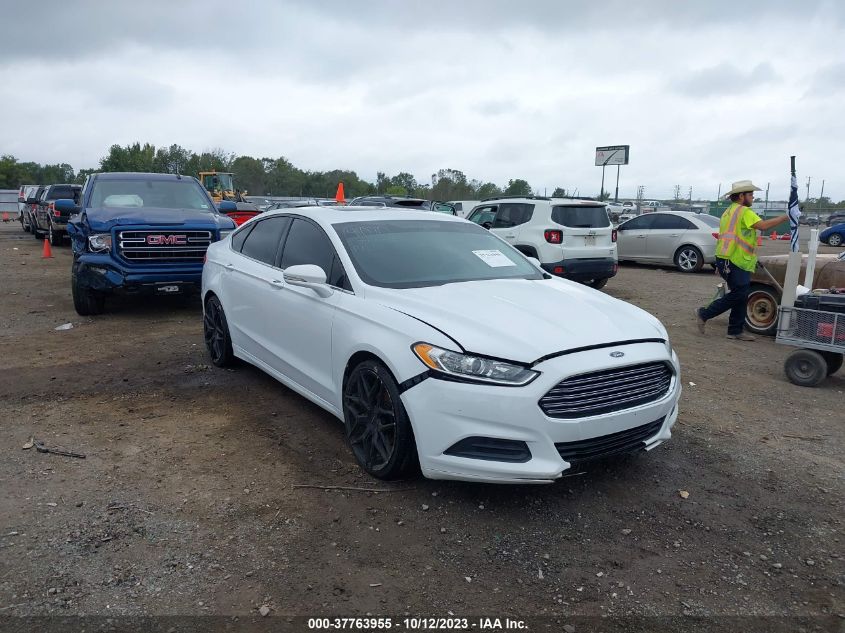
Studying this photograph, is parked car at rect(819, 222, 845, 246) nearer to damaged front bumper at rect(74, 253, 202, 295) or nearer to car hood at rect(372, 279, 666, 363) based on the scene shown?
damaged front bumper at rect(74, 253, 202, 295)

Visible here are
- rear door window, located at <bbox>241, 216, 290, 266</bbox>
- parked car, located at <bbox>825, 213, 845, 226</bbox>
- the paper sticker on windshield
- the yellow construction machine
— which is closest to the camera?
the paper sticker on windshield

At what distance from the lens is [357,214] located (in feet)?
17.1

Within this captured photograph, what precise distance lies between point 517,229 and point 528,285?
744 cm

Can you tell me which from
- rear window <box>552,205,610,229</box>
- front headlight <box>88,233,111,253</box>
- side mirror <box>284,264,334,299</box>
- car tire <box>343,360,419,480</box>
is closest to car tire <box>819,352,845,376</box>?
car tire <box>343,360,419,480</box>

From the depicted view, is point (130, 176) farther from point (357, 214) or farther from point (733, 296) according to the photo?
point (733, 296)

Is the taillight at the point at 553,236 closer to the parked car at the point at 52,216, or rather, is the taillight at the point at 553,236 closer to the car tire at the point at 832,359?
the car tire at the point at 832,359

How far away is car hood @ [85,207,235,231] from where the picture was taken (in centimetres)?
830

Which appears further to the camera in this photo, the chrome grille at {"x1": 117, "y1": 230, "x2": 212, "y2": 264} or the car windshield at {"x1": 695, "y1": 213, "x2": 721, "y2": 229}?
the car windshield at {"x1": 695, "y1": 213, "x2": 721, "y2": 229}

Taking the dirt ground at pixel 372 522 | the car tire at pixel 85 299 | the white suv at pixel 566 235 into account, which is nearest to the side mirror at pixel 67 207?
the car tire at pixel 85 299

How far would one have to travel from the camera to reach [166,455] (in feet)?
14.5

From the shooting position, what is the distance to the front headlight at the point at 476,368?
340 centimetres

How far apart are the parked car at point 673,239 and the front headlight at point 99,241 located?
41.3 feet

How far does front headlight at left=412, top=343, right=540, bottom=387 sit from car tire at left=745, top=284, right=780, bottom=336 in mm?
6290

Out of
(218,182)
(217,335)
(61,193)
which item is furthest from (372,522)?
(218,182)
